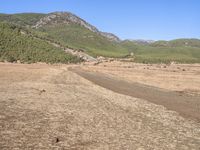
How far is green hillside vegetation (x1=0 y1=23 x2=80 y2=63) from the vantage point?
109 metres

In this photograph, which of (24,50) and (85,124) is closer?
(85,124)

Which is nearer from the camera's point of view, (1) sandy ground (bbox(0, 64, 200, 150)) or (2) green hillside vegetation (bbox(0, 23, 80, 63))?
(1) sandy ground (bbox(0, 64, 200, 150))

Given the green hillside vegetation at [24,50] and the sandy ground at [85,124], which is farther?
the green hillside vegetation at [24,50]

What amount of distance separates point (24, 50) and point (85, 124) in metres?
100

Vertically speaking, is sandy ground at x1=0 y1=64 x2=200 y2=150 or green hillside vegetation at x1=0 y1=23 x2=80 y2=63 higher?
green hillside vegetation at x1=0 y1=23 x2=80 y2=63

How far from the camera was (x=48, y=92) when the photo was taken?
112 ft

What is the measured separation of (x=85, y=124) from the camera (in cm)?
2272

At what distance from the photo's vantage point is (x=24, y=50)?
12031 centimetres

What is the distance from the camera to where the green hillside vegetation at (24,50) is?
109 metres

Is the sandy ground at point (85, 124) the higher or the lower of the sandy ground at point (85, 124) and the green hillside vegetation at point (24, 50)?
the lower

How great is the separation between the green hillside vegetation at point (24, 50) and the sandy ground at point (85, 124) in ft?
232

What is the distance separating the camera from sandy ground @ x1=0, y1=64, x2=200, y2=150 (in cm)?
1864

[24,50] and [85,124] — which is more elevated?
[24,50]

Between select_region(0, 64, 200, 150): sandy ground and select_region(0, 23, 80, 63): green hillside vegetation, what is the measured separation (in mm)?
70679
